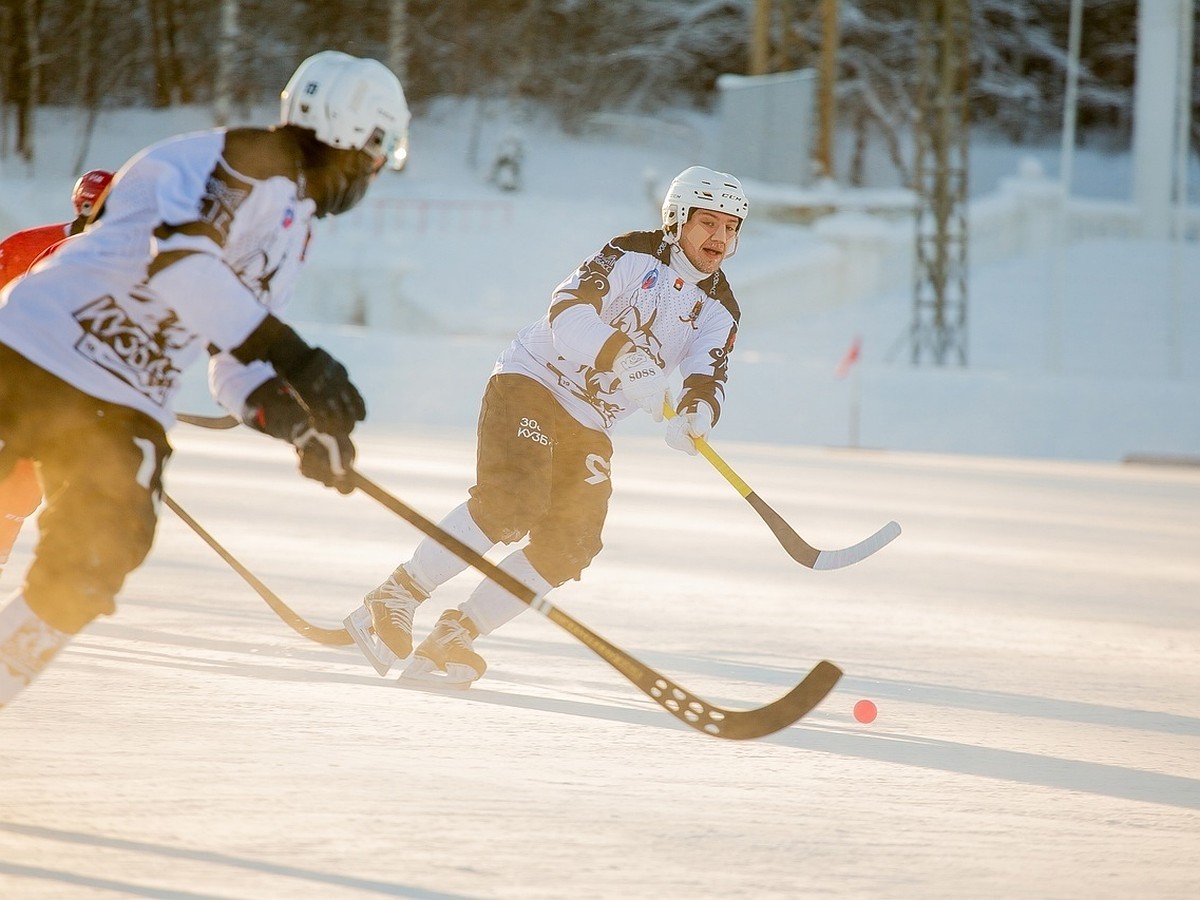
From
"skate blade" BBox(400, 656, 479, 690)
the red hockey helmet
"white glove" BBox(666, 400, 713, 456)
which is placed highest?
the red hockey helmet

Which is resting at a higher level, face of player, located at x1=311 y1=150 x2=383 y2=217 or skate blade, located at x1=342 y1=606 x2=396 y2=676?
face of player, located at x1=311 y1=150 x2=383 y2=217

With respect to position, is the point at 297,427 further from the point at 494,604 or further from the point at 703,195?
the point at 703,195

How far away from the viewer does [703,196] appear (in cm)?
507

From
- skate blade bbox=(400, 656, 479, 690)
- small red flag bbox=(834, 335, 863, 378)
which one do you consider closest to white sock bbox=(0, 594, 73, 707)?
skate blade bbox=(400, 656, 479, 690)

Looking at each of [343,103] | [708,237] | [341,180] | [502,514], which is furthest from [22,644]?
[708,237]

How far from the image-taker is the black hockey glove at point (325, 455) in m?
3.46

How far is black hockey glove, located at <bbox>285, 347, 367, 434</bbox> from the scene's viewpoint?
3322 mm

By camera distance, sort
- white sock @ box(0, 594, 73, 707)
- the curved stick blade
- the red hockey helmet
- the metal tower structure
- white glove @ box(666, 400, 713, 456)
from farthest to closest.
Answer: the metal tower structure → the red hockey helmet → the curved stick blade → white glove @ box(666, 400, 713, 456) → white sock @ box(0, 594, 73, 707)

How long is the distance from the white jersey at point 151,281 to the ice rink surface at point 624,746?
0.86 m

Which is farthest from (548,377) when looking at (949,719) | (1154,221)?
(1154,221)

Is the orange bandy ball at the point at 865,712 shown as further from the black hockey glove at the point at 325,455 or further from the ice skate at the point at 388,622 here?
the black hockey glove at the point at 325,455

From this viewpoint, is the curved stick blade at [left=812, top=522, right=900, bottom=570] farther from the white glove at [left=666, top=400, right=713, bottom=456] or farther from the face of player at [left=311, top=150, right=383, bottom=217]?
the face of player at [left=311, top=150, right=383, bottom=217]

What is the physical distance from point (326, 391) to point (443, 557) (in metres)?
1.64

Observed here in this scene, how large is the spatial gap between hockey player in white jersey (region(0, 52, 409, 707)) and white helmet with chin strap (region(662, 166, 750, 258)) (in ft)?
6.10
